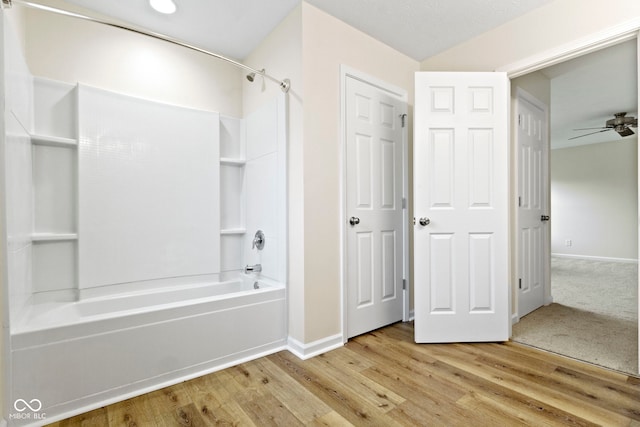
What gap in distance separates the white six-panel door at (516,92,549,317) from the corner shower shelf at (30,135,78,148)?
11.6ft

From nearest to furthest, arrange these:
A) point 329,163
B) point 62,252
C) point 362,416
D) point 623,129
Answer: point 362,416 → point 62,252 → point 329,163 → point 623,129

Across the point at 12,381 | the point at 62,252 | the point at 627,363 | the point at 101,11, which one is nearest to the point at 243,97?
the point at 101,11

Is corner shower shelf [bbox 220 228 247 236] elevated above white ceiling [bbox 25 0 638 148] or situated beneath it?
situated beneath

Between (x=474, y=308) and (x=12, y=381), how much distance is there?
2751 millimetres

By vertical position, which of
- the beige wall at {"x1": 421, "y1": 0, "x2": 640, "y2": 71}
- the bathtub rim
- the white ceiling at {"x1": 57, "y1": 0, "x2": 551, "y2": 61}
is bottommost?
the bathtub rim

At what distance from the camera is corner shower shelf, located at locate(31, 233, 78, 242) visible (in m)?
1.93

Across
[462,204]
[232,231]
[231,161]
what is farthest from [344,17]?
[232,231]

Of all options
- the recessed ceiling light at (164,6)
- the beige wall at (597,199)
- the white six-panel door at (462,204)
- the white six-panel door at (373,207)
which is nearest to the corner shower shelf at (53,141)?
the recessed ceiling light at (164,6)

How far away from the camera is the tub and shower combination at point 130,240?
1523mm

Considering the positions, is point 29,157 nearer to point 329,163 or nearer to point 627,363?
point 329,163

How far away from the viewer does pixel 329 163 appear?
2242mm

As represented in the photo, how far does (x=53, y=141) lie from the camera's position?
2.00 meters

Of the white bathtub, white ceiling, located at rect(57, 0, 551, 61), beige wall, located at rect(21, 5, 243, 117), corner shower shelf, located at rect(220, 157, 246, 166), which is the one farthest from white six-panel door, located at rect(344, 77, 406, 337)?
beige wall, located at rect(21, 5, 243, 117)

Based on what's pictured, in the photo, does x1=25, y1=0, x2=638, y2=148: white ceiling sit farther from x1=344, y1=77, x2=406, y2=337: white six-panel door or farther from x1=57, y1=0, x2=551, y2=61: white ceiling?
x1=344, y1=77, x2=406, y2=337: white six-panel door
